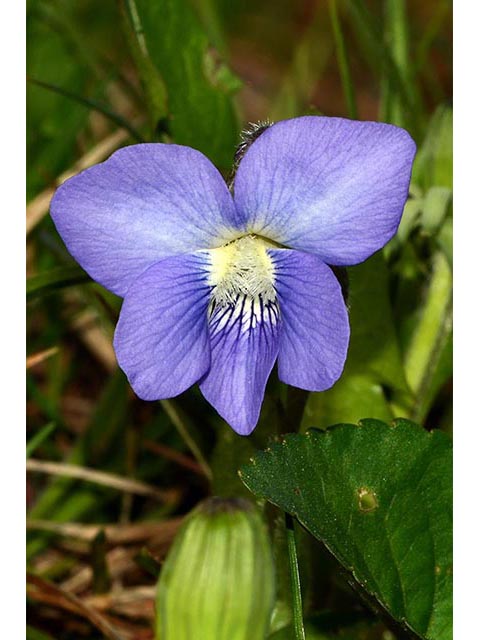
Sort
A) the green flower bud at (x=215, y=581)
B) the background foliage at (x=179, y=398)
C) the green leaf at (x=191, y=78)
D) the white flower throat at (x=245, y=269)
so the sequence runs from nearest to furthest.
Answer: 1. the green flower bud at (x=215, y=581)
2. the white flower throat at (x=245, y=269)
3. the background foliage at (x=179, y=398)
4. the green leaf at (x=191, y=78)

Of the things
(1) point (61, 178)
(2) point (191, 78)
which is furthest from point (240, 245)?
(1) point (61, 178)

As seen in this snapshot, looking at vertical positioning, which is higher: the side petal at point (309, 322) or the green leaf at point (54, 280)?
the side petal at point (309, 322)

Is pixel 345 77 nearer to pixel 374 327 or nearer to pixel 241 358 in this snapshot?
pixel 374 327

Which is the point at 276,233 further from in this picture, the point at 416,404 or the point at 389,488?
the point at 416,404

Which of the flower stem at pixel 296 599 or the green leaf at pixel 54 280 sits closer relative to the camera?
the flower stem at pixel 296 599

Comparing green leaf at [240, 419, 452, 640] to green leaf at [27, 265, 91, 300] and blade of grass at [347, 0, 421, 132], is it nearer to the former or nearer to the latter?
green leaf at [27, 265, 91, 300]

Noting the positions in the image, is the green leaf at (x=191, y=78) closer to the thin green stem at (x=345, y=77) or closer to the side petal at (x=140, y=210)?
the thin green stem at (x=345, y=77)

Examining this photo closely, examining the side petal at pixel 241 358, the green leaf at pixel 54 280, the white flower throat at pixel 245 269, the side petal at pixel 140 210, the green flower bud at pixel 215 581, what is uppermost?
the side petal at pixel 140 210

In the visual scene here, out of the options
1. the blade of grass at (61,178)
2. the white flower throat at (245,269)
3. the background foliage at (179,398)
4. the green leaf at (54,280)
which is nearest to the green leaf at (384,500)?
the background foliage at (179,398)
